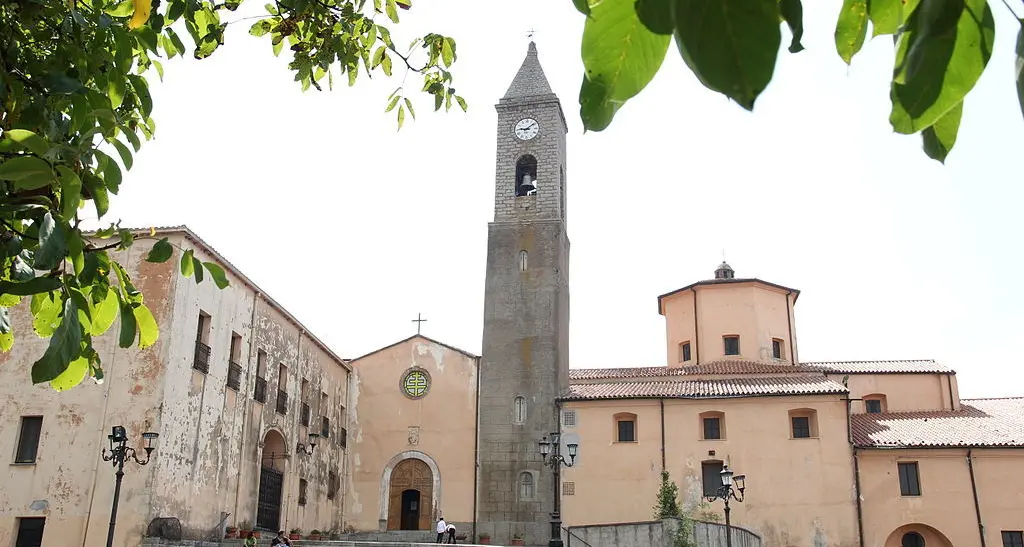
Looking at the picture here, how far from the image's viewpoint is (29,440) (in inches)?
797

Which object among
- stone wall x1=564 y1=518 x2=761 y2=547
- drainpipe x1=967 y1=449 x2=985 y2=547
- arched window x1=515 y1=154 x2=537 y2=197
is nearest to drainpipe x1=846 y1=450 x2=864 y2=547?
drainpipe x1=967 y1=449 x2=985 y2=547

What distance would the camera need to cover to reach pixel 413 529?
2958 centimetres

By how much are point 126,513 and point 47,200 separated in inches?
719

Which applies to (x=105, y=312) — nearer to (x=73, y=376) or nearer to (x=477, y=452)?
(x=73, y=376)

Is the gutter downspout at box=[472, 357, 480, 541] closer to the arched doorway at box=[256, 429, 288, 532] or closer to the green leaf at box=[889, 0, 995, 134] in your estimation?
the arched doorway at box=[256, 429, 288, 532]

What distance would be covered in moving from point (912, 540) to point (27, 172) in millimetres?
27938

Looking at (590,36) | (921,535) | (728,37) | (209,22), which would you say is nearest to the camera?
(728,37)

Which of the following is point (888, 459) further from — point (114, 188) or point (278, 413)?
point (114, 188)

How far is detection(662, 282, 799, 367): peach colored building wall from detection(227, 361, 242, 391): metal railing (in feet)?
56.3

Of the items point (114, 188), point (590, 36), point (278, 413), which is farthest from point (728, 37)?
point (278, 413)

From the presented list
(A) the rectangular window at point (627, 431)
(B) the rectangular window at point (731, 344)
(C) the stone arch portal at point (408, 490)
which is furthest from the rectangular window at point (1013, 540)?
(C) the stone arch portal at point (408, 490)

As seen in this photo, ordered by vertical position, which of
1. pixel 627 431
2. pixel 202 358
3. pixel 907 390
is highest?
pixel 907 390

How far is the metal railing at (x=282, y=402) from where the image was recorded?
26266 mm

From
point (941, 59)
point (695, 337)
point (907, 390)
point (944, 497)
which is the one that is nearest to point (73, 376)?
point (941, 59)
